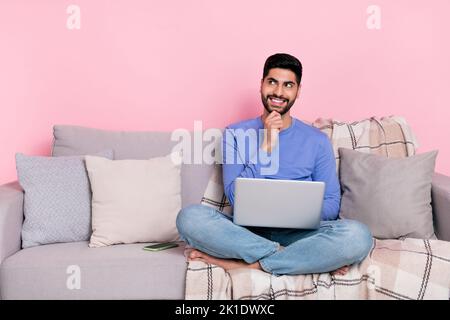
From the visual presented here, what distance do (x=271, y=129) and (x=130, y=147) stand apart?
0.65 metres

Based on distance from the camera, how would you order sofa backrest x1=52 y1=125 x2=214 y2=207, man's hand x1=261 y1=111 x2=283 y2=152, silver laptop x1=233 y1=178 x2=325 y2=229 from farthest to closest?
1. sofa backrest x1=52 y1=125 x2=214 y2=207
2. man's hand x1=261 y1=111 x2=283 y2=152
3. silver laptop x1=233 y1=178 x2=325 y2=229

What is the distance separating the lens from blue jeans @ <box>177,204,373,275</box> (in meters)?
2.13

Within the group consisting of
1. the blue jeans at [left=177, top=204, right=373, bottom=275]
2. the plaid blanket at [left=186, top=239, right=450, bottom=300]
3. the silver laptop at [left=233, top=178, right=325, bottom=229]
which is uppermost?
the silver laptop at [left=233, top=178, right=325, bottom=229]

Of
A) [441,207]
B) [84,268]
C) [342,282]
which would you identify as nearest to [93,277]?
[84,268]

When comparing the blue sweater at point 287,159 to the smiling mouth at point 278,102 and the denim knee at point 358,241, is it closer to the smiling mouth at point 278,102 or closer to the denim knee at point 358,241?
the smiling mouth at point 278,102

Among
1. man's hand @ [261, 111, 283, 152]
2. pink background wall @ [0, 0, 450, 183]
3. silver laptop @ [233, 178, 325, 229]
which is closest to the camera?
silver laptop @ [233, 178, 325, 229]

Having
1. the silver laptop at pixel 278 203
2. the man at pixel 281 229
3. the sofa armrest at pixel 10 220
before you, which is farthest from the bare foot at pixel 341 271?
the sofa armrest at pixel 10 220

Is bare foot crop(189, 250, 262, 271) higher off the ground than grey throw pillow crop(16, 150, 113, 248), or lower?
lower

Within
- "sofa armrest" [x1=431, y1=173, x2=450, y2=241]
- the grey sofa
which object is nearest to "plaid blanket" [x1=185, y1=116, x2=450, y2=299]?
the grey sofa

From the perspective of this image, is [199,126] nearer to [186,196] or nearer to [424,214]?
[186,196]

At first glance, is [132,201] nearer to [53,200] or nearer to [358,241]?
[53,200]

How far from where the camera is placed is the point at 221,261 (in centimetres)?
224

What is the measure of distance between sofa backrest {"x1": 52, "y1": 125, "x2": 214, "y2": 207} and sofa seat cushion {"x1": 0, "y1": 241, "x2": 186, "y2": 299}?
533 millimetres

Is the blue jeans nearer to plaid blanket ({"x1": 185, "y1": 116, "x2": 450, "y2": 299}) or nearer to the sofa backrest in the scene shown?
plaid blanket ({"x1": 185, "y1": 116, "x2": 450, "y2": 299})
